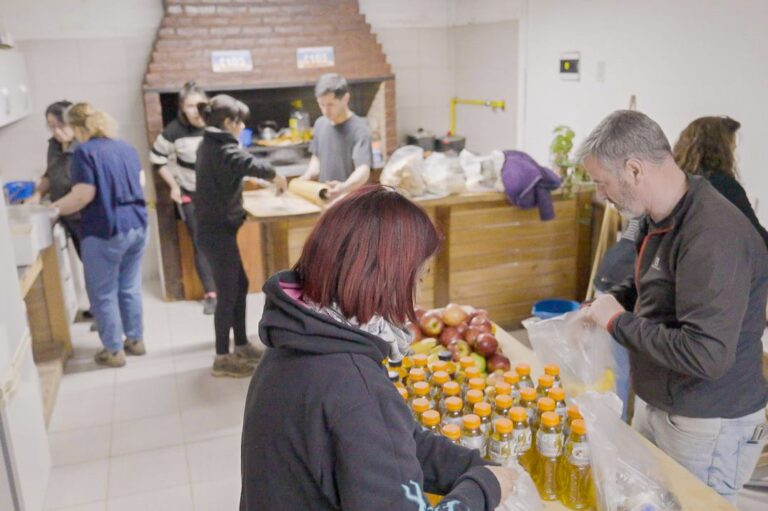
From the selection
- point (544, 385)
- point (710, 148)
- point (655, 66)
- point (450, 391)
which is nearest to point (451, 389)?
point (450, 391)

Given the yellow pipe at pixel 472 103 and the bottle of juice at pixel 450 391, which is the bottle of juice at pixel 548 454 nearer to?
the bottle of juice at pixel 450 391

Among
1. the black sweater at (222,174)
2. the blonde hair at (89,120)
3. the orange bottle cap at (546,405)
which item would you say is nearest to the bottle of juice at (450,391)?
the orange bottle cap at (546,405)

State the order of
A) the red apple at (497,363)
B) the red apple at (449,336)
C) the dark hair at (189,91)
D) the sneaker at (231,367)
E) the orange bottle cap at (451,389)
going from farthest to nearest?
the dark hair at (189,91)
the sneaker at (231,367)
the red apple at (449,336)
the red apple at (497,363)
the orange bottle cap at (451,389)

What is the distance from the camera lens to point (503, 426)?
4.81 ft

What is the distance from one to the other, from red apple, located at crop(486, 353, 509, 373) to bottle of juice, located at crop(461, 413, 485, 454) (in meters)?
0.60

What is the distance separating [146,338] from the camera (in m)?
4.44

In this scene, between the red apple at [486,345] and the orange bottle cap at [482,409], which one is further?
the red apple at [486,345]

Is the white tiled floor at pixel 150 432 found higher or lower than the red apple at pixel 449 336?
lower

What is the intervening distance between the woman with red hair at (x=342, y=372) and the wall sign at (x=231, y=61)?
4225 millimetres

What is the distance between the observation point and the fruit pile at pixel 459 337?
217 cm

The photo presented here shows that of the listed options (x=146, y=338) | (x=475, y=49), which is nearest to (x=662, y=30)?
(x=475, y=49)

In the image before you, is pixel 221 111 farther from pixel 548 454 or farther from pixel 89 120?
pixel 548 454

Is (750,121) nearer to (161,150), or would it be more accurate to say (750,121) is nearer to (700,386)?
(700,386)

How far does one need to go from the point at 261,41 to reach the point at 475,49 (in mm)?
1839
